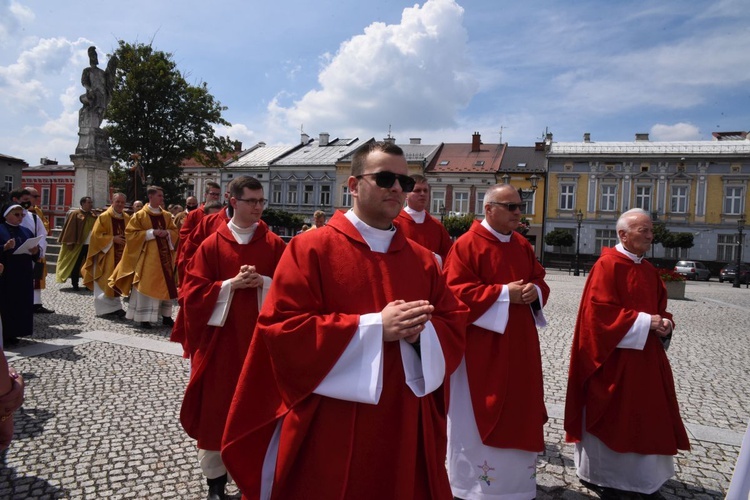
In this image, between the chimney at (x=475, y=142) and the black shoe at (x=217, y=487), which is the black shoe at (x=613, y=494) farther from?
the chimney at (x=475, y=142)

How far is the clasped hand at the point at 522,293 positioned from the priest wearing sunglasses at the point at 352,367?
1.25 metres

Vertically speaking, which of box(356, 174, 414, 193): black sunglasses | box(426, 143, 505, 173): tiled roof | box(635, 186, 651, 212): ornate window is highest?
box(426, 143, 505, 173): tiled roof

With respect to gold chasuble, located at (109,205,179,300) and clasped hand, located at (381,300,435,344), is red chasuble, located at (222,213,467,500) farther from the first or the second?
gold chasuble, located at (109,205,179,300)

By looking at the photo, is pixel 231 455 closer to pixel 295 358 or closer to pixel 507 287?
pixel 295 358

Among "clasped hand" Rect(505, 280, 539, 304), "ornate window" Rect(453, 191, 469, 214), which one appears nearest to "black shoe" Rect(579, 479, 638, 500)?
"clasped hand" Rect(505, 280, 539, 304)

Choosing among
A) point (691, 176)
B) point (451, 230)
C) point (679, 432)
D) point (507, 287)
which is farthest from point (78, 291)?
point (691, 176)

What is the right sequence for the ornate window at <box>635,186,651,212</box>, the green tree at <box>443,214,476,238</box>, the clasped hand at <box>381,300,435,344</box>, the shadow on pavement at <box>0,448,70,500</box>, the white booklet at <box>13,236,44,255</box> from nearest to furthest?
the clasped hand at <box>381,300,435,344</box>
the shadow on pavement at <box>0,448,70,500</box>
the white booklet at <box>13,236,44,255</box>
the green tree at <box>443,214,476,238</box>
the ornate window at <box>635,186,651,212</box>

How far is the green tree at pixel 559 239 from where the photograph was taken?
39031 mm

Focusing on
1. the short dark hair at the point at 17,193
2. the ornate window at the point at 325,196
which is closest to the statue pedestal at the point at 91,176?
the short dark hair at the point at 17,193

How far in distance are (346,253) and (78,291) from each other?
42.3ft

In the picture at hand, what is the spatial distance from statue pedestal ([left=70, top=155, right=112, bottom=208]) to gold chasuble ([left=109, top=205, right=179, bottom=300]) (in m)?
10.5

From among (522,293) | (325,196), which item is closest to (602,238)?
(325,196)

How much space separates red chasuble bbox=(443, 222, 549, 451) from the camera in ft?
11.1

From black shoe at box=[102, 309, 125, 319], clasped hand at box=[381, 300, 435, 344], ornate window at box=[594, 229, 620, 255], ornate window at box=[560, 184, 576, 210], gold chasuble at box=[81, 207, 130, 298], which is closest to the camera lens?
clasped hand at box=[381, 300, 435, 344]
